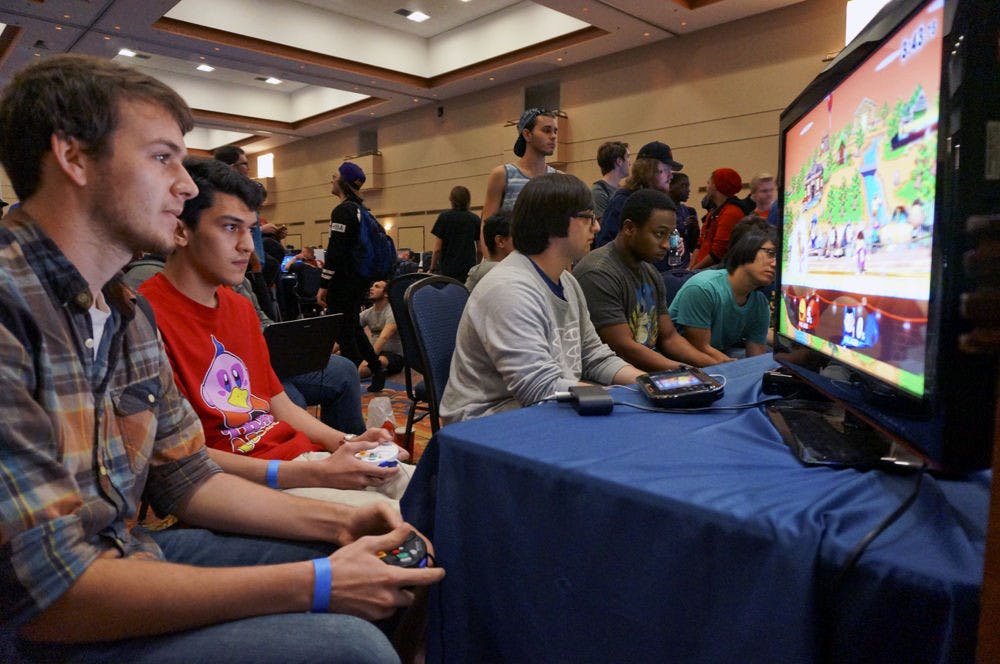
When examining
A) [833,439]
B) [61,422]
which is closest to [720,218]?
[833,439]

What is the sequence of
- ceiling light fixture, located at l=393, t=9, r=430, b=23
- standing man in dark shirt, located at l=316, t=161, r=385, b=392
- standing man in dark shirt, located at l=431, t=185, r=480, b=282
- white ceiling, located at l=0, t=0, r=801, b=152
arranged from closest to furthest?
standing man in dark shirt, located at l=316, t=161, r=385, b=392
standing man in dark shirt, located at l=431, t=185, r=480, b=282
white ceiling, located at l=0, t=0, r=801, b=152
ceiling light fixture, located at l=393, t=9, r=430, b=23

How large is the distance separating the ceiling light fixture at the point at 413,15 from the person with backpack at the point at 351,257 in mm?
5289

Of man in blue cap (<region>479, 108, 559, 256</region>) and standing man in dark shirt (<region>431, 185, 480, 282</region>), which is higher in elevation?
man in blue cap (<region>479, 108, 559, 256</region>)

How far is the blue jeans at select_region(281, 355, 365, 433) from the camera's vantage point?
226cm

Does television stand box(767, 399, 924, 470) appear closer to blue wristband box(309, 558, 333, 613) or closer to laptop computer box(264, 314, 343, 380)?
blue wristband box(309, 558, 333, 613)

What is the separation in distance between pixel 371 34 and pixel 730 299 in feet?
25.5

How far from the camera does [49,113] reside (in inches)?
30.7

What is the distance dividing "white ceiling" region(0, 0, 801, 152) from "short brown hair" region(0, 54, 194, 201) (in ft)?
19.9

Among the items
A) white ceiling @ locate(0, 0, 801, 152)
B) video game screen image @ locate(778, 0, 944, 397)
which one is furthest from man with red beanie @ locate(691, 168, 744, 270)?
video game screen image @ locate(778, 0, 944, 397)

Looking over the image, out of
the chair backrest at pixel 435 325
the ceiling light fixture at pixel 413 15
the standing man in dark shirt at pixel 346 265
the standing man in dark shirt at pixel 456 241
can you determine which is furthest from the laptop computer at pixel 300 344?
the ceiling light fixture at pixel 413 15

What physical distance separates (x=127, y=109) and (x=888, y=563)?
103 centimetres

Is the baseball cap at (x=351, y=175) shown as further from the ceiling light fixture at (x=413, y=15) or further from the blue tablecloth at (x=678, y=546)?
the ceiling light fixture at (x=413, y=15)

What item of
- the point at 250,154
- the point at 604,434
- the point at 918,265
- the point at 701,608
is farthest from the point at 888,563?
the point at 250,154

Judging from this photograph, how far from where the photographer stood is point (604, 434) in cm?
95
